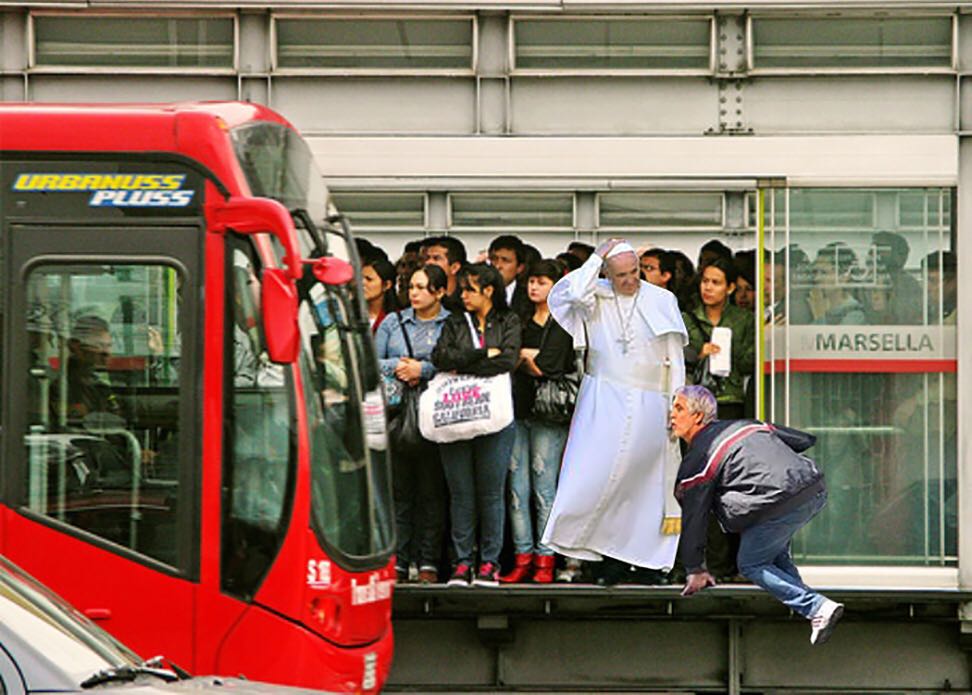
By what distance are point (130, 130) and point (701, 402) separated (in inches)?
134

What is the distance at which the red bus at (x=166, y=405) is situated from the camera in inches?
362

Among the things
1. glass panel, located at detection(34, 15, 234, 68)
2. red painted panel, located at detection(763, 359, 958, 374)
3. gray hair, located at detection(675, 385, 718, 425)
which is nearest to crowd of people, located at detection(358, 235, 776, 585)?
red painted panel, located at detection(763, 359, 958, 374)

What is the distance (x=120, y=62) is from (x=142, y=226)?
297 centimetres

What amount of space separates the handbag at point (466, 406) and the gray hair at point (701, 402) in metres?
0.97

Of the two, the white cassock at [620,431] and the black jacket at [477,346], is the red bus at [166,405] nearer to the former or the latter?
the black jacket at [477,346]

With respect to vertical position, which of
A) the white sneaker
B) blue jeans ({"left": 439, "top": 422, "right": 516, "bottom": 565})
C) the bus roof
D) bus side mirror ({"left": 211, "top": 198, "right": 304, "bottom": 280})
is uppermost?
the bus roof

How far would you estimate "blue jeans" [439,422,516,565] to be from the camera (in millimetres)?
11914

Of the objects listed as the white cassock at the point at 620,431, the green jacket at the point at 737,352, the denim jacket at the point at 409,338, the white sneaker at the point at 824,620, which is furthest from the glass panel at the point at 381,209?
the white sneaker at the point at 824,620

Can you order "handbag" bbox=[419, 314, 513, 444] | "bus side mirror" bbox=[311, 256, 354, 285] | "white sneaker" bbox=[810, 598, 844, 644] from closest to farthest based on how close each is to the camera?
"bus side mirror" bbox=[311, 256, 354, 285]
"white sneaker" bbox=[810, 598, 844, 644]
"handbag" bbox=[419, 314, 513, 444]

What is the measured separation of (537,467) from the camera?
12.1 meters

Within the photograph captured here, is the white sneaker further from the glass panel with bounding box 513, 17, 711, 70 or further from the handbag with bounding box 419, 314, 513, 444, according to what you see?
the glass panel with bounding box 513, 17, 711, 70

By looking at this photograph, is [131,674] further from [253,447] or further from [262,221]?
[262,221]

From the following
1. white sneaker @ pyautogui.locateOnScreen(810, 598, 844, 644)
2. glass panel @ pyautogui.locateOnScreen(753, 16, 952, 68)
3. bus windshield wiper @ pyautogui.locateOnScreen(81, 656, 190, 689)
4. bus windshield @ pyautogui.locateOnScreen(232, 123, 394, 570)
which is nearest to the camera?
bus windshield wiper @ pyautogui.locateOnScreen(81, 656, 190, 689)

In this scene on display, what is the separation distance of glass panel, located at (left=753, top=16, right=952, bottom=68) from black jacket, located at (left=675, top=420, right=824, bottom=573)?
216cm
